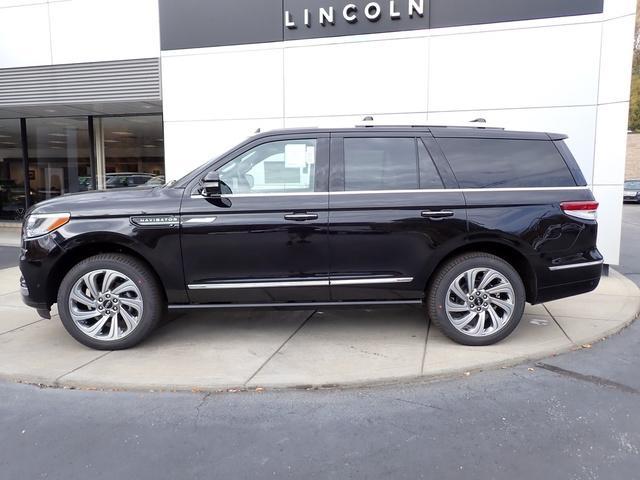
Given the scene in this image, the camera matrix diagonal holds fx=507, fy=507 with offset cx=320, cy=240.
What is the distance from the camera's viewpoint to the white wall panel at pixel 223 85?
8.93 m

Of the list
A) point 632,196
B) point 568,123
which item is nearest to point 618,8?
point 568,123

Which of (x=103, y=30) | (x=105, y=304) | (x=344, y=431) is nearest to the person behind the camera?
(x=344, y=431)

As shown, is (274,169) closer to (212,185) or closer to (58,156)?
(212,185)

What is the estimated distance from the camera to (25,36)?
10297 millimetres

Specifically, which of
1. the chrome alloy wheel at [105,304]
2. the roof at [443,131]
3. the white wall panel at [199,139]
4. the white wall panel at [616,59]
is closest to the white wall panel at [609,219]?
the white wall panel at [616,59]

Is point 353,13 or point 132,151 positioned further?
point 132,151

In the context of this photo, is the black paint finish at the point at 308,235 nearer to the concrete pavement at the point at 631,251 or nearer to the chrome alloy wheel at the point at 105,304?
the chrome alloy wheel at the point at 105,304

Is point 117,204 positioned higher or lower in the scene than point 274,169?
lower

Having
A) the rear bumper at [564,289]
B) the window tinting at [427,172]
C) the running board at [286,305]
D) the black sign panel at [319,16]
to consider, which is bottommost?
the running board at [286,305]

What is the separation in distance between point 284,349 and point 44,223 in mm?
2381

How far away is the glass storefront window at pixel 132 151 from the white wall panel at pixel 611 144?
371 inches

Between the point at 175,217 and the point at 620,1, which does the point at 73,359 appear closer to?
the point at 175,217

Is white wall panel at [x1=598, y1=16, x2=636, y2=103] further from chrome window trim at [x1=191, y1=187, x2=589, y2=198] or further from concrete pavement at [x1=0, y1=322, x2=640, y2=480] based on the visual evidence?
concrete pavement at [x1=0, y1=322, x2=640, y2=480]

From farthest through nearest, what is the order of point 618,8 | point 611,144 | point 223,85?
point 223,85, point 611,144, point 618,8
